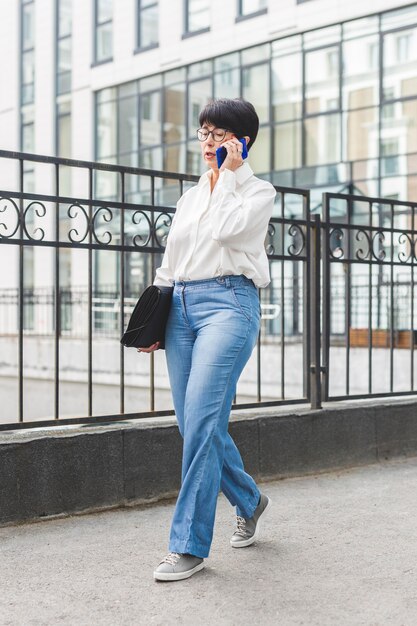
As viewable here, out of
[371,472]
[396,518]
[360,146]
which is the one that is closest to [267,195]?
[396,518]

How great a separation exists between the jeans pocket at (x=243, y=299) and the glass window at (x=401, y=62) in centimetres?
1762

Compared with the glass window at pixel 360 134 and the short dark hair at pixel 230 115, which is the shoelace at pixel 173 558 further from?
the glass window at pixel 360 134

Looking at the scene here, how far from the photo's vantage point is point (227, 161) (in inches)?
146

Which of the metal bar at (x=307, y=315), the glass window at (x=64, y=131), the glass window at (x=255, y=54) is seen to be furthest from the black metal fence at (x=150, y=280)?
the glass window at (x=255, y=54)

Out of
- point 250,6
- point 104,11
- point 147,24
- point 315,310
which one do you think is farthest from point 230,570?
point 104,11

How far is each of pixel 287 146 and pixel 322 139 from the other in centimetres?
107

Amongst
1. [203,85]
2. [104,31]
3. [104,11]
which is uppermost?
[104,11]

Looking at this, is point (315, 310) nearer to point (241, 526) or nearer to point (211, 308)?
point (241, 526)

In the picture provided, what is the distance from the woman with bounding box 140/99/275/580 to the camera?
142 inches

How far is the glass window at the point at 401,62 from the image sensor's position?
66.0 ft

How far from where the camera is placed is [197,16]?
25.3 meters

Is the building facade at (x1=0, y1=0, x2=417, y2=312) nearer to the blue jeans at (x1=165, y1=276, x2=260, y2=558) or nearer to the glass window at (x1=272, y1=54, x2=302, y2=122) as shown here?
the glass window at (x1=272, y1=54, x2=302, y2=122)

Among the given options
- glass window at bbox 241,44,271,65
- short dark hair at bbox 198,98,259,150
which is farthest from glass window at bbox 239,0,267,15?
short dark hair at bbox 198,98,259,150

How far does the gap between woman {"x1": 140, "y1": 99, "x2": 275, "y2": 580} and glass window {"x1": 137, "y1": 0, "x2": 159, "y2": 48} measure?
2358 cm
